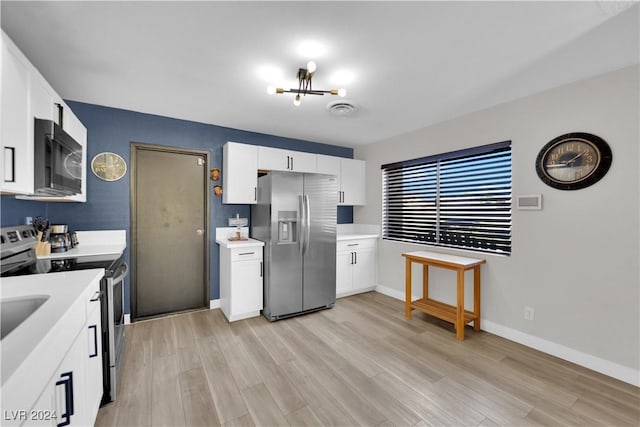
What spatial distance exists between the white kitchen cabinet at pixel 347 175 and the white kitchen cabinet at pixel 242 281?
169cm

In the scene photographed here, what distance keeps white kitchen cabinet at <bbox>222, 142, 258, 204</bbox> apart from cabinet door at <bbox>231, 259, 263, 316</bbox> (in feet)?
2.77

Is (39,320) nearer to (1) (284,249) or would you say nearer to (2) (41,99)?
(2) (41,99)

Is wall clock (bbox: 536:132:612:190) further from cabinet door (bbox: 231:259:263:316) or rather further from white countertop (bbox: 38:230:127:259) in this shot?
white countertop (bbox: 38:230:127:259)

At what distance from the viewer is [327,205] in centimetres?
364

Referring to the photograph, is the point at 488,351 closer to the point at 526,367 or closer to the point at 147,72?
the point at 526,367

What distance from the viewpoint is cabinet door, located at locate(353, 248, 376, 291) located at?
13.9ft

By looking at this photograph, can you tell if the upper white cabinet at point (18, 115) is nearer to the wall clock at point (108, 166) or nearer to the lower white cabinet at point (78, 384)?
the lower white cabinet at point (78, 384)

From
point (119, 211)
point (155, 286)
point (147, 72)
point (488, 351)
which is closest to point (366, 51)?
point (147, 72)

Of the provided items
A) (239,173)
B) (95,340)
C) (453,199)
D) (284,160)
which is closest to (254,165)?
(239,173)

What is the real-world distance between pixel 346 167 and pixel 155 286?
3196 mm

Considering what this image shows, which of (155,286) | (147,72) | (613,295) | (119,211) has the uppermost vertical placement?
(147,72)

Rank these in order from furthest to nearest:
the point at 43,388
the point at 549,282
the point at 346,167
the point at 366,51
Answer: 1. the point at 346,167
2. the point at 549,282
3. the point at 366,51
4. the point at 43,388

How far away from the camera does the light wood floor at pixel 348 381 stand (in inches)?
69.7

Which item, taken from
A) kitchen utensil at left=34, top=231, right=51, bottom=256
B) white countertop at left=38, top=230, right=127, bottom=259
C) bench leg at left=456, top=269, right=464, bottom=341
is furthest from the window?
kitchen utensil at left=34, top=231, right=51, bottom=256
